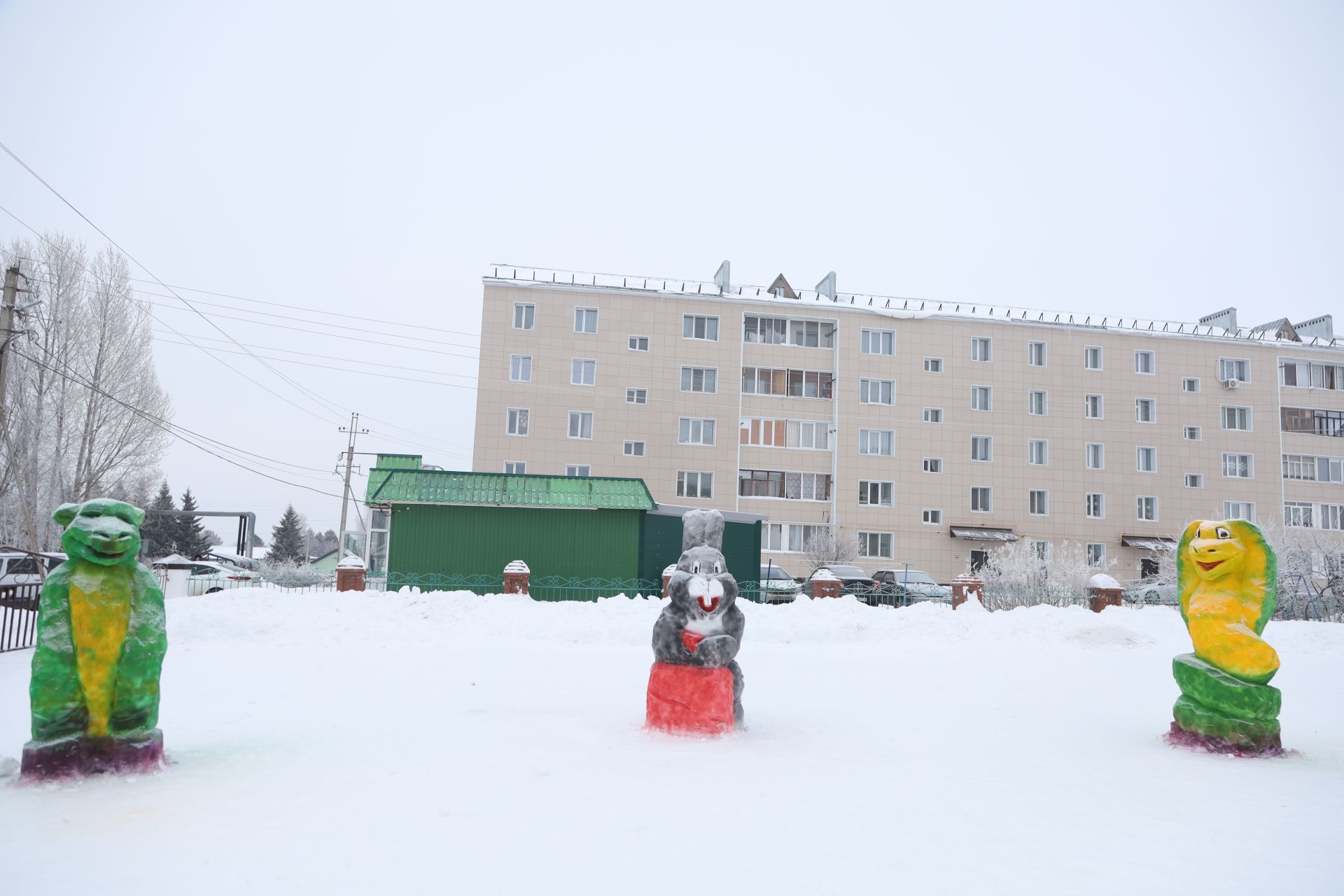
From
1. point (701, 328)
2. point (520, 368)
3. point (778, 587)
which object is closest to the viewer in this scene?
point (778, 587)

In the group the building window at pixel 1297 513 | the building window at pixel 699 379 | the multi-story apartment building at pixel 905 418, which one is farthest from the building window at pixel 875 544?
the building window at pixel 1297 513

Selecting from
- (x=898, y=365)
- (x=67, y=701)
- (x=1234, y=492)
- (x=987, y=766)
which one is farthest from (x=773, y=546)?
(x=67, y=701)

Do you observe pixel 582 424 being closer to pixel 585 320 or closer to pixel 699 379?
pixel 585 320

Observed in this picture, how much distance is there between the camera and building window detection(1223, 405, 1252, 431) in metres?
40.2

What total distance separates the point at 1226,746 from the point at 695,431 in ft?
98.4

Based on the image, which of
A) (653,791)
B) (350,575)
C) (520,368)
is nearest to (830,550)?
→ (520,368)

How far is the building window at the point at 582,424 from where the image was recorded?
3681cm

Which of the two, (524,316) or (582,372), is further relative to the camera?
(582,372)

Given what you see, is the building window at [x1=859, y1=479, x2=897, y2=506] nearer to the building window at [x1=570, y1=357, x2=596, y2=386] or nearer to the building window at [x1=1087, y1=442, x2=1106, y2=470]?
the building window at [x1=1087, y1=442, x2=1106, y2=470]

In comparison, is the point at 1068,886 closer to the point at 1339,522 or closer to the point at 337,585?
the point at 337,585

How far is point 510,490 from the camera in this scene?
20922 mm

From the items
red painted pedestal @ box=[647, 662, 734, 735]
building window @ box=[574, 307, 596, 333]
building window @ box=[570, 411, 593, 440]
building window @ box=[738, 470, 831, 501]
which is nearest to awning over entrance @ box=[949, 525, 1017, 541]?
building window @ box=[738, 470, 831, 501]

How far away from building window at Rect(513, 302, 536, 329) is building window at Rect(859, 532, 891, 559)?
54.7ft

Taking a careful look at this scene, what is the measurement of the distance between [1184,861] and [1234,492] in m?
41.3
